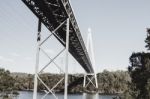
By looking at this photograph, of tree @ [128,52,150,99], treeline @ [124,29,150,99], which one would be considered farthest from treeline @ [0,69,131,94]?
treeline @ [124,29,150,99]

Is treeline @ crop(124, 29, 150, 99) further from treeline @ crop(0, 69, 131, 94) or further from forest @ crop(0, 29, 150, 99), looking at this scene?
treeline @ crop(0, 69, 131, 94)

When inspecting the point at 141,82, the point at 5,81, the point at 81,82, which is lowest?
the point at 141,82

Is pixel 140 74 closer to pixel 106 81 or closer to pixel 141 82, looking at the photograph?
pixel 141 82

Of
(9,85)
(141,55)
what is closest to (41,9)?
(141,55)

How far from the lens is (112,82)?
126812 millimetres

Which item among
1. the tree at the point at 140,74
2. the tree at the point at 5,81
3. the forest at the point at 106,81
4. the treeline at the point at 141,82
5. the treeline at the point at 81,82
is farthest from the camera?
the treeline at the point at 81,82

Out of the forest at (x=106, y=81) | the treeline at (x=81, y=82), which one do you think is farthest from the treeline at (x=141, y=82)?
the treeline at (x=81, y=82)

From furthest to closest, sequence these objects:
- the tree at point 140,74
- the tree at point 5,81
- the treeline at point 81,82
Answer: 1. the treeline at point 81,82
2. the tree at point 5,81
3. the tree at point 140,74

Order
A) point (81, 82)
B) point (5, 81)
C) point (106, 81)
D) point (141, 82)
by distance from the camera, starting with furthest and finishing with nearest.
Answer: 1. point (106, 81)
2. point (81, 82)
3. point (5, 81)
4. point (141, 82)

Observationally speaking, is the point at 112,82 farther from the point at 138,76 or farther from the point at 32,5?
the point at 32,5

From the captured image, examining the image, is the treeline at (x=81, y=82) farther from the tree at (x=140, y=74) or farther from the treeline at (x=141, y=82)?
the treeline at (x=141, y=82)

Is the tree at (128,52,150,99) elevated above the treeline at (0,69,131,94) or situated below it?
below

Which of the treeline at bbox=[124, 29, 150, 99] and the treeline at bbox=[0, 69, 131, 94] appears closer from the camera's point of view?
the treeline at bbox=[124, 29, 150, 99]

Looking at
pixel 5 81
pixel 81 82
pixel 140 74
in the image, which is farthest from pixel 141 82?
pixel 81 82
